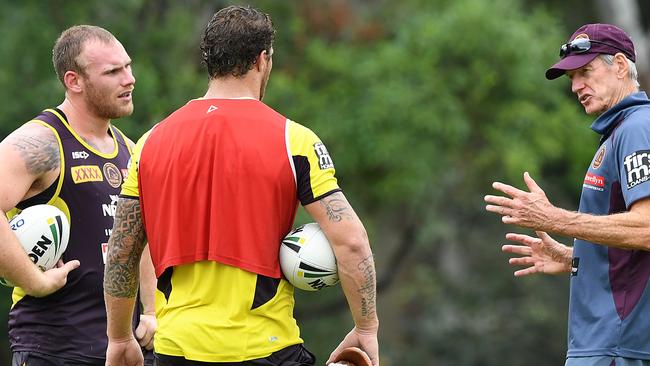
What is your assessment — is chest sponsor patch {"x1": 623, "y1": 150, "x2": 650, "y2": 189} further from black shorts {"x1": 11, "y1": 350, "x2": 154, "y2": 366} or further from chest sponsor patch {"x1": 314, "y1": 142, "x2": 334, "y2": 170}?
black shorts {"x1": 11, "y1": 350, "x2": 154, "y2": 366}

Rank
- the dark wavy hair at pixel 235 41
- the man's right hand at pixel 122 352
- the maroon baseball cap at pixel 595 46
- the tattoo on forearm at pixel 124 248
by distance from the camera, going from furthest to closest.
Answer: the maroon baseball cap at pixel 595 46, the man's right hand at pixel 122 352, the tattoo on forearm at pixel 124 248, the dark wavy hair at pixel 235 41

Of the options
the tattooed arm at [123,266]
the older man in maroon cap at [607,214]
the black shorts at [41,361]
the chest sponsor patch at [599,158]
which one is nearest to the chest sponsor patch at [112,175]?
the black shorts at [41,361]

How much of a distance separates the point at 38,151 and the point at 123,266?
1.12 m

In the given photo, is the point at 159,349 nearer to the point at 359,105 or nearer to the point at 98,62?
the point at 98,62

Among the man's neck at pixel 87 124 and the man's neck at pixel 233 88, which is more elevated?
the man's neck at pixel 233 88

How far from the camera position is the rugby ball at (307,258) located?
204 inches

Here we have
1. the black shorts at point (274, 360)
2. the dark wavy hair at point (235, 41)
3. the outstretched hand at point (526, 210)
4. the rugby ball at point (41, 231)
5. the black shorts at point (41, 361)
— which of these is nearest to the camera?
the black shorts at point (274, 360)

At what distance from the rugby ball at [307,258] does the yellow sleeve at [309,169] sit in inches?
6.1

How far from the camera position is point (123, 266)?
5.46 meters

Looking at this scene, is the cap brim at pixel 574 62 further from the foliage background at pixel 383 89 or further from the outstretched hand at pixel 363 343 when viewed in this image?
the foliage background at pixel 383 89

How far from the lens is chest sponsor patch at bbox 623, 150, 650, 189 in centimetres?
548

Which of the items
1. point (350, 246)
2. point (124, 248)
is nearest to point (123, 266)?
point (124, 248)

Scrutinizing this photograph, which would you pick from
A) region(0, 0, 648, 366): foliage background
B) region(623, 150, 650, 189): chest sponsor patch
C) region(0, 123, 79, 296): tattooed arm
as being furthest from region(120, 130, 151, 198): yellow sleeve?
region(0, 0, 648, 366): foliage background

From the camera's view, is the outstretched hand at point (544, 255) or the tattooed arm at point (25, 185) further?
the outstretched hand at point (544, 255)
